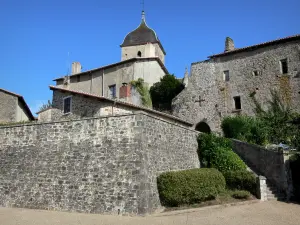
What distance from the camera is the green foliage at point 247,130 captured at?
905 inches

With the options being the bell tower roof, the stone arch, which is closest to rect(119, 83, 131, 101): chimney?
the stone arch

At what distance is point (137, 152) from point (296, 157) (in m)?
9.34

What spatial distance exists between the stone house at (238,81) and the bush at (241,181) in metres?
13.4

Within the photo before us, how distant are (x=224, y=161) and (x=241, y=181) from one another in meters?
1.55

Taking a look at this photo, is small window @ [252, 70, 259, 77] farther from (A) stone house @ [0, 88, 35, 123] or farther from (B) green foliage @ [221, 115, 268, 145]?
(A) stone house @ [0, 88, 35, 123]

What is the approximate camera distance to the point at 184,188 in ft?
42.2

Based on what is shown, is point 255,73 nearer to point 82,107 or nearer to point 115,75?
point 115,75

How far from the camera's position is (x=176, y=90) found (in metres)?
32.5

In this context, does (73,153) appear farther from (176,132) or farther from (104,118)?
(176,132)

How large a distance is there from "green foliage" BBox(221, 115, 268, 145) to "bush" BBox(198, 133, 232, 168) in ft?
20.6

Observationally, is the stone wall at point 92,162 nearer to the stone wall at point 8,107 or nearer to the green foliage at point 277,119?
the green foliage at point 277,119

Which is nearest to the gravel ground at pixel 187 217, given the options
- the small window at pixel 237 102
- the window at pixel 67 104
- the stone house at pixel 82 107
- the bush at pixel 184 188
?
the bush at pixel 184 188

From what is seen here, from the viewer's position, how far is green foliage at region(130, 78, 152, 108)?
31.8 metres

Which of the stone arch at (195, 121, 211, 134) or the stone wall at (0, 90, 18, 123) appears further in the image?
the stone arch at (195, 121, 211, 134)
